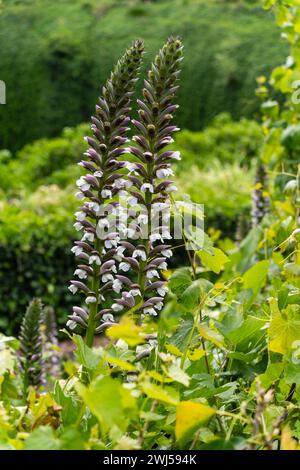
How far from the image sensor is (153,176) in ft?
6.73

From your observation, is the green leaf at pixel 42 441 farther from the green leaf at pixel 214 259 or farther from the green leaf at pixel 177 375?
the green leaf at pixel 214 259

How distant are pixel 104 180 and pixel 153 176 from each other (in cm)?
14

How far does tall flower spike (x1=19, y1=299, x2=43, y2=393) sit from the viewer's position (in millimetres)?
3555

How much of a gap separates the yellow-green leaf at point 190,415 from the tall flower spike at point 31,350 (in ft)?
7.26

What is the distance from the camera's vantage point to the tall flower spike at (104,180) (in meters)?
2.04

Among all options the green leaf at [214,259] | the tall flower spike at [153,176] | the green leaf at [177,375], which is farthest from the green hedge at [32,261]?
the green leaf at [177,375]

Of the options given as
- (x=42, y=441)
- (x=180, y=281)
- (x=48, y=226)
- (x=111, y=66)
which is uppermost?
(x=111, y=66)

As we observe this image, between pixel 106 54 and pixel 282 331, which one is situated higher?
pixel 106 54

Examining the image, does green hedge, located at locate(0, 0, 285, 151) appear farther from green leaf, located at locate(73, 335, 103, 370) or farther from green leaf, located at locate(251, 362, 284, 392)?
green leaf, located at locate(73, 335, 103, 370)

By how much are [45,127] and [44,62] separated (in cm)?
187

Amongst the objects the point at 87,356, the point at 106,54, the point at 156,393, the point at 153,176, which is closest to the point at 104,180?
the point at 153,176

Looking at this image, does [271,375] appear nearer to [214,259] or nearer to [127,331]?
[214,259]

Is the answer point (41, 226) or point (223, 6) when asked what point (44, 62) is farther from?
point (41, 226)

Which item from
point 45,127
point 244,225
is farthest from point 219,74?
point 244,225
